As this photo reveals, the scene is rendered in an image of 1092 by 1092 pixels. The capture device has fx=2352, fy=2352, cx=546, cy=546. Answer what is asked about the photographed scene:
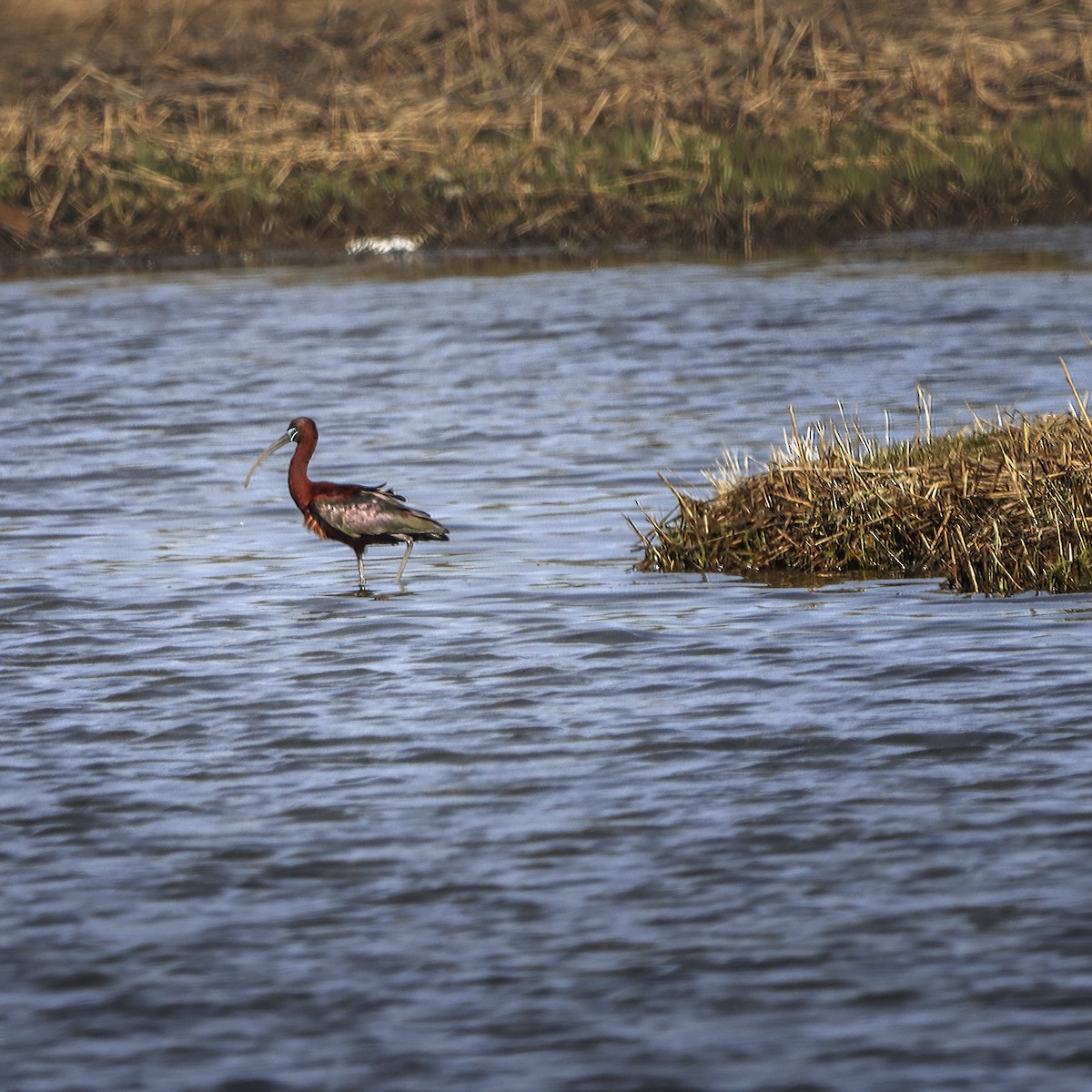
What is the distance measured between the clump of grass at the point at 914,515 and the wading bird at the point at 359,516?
131cm

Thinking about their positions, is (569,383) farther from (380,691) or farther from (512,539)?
(380,691)

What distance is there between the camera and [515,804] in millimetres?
8641

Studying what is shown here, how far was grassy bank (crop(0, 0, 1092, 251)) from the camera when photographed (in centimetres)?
3005

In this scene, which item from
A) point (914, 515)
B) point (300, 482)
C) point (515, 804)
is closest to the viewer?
point (515, 804)

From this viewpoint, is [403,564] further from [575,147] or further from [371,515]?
[575,147]

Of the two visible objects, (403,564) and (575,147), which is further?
(575,147)

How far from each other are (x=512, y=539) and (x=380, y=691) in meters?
4.19

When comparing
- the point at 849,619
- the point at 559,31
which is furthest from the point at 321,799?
the point at 559,31

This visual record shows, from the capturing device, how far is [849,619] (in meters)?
11.5

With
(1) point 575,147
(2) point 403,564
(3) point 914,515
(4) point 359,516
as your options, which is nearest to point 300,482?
(4) point 359,516

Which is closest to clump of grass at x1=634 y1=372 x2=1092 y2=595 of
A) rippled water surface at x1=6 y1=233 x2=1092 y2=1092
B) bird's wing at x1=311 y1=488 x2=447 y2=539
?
rippled water surface at x1=6 y1=233 x2=1092 y2=1092

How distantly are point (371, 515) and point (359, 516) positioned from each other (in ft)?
0.22

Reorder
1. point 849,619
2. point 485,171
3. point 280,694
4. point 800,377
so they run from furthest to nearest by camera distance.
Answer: point 485,171, point 800,377, point 849,619, point 280,694

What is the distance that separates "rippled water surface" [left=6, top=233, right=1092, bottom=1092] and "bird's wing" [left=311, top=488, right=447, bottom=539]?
37 cm
